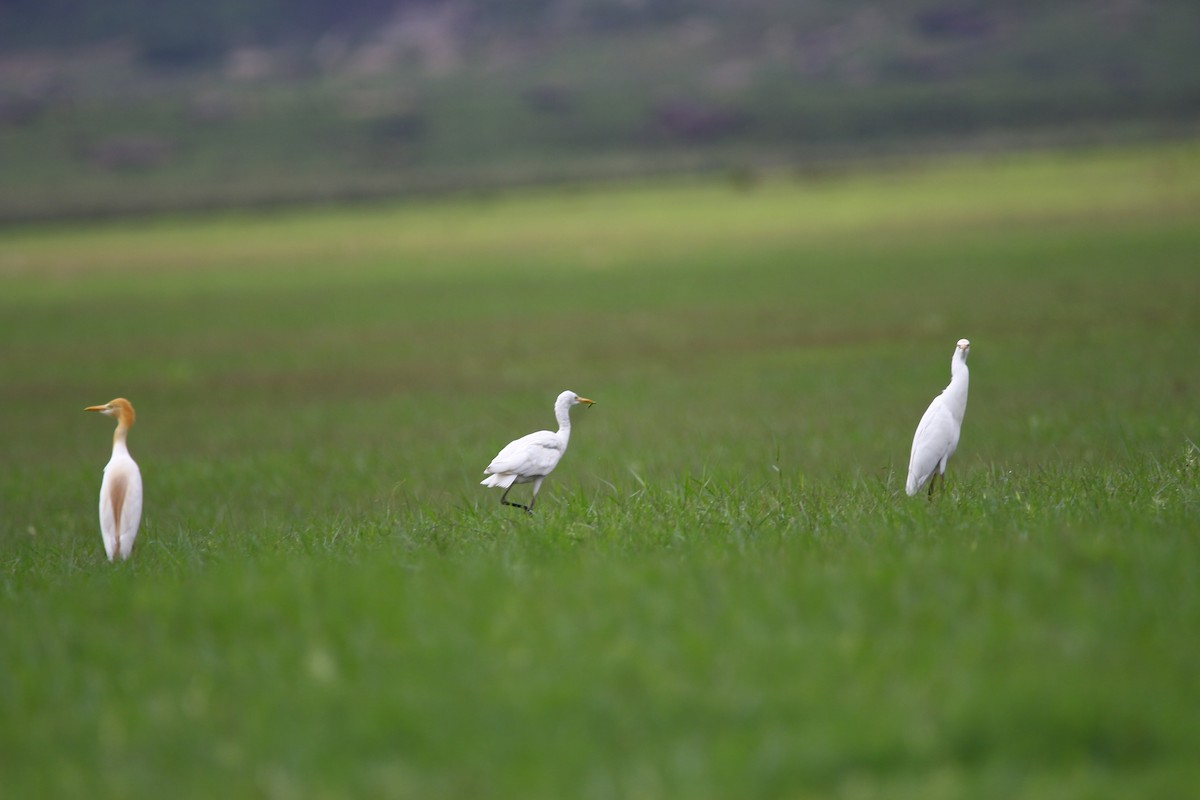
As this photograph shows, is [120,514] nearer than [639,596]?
No

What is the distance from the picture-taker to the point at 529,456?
9609 mm

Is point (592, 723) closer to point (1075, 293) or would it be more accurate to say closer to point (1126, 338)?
point (1126, 338)

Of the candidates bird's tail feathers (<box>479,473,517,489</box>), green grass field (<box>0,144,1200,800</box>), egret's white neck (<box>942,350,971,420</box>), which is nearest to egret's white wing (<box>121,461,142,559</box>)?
green grass field (<box>0,144,1200,800</box>)

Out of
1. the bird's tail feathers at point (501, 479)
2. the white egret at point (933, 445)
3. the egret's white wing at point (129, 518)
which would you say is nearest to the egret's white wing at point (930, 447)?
the white egret at point (933, 445)

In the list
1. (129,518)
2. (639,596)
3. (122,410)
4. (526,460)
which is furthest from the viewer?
(122,410)

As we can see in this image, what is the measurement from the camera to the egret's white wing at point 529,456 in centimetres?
952

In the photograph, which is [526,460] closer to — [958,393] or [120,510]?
[120,510]

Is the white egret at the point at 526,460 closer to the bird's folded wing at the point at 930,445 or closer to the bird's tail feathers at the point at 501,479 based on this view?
the bird's tail feathers at the point at 501,479

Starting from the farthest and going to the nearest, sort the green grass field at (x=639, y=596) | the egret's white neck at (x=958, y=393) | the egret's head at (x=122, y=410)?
the egret's head at (x=122, y=410) → the egret's white neck at (x=958, y=393) → the green grass field at (x=639, y=596)

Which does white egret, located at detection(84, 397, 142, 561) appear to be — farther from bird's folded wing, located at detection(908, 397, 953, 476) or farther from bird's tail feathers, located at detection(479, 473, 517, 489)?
bird's folded wing, located at detection(908, 397, 953, 476)

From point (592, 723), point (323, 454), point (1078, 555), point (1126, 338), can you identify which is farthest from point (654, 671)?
point (1126, 338)

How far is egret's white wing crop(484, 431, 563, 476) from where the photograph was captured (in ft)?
31.2

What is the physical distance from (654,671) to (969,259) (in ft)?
→ 132

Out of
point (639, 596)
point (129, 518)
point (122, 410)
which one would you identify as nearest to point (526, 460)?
point (129, 518)
